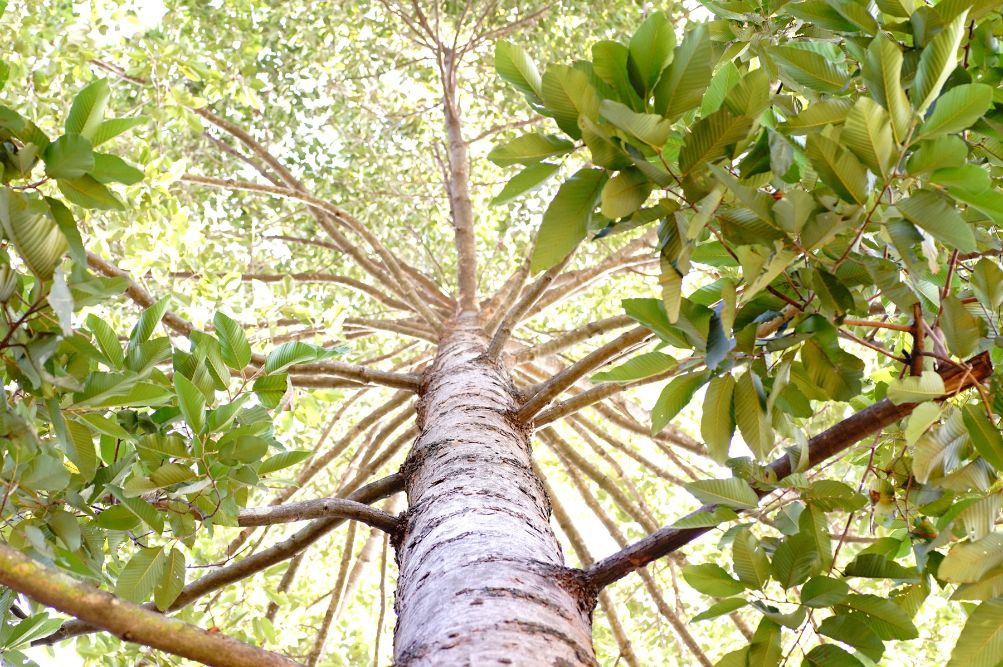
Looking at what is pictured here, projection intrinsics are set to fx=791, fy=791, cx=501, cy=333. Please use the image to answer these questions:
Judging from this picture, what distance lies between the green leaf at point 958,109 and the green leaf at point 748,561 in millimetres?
650

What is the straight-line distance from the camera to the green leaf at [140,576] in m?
1.48

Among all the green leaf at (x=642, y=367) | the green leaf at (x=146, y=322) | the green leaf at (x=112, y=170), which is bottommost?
the green leaf at (x=642, y=367)

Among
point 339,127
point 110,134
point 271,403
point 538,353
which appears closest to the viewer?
point 110,134

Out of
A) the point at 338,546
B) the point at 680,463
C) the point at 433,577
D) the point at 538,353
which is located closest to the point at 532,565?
the point at 433,577

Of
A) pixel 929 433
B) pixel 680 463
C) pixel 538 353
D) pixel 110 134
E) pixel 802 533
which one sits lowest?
pixel 802 533

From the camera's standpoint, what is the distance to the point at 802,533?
1285 millimetres

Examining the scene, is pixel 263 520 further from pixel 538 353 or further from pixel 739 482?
pixel 538 353

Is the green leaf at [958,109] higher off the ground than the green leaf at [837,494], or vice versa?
the green leaf at [958,109]

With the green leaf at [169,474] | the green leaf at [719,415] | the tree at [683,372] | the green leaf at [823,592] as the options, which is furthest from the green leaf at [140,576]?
the green leaf at [823,592]

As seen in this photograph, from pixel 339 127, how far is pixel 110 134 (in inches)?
166

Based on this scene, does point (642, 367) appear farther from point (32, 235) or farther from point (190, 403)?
point (32, 235)

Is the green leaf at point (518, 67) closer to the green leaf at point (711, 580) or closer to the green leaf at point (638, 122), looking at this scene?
the green leaf at point (638, 122)

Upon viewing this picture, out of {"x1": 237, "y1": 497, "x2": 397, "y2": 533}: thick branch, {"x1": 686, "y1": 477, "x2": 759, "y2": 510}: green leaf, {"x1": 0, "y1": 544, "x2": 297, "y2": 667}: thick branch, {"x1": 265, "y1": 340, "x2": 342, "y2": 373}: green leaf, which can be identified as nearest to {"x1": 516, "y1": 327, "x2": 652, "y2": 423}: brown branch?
{"x1": 237, "y1": 497, "x2": 397, "y2": 533}: thick branch

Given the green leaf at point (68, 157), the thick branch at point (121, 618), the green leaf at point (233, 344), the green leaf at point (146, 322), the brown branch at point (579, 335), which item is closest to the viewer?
the thick branch at point (121, 618)
